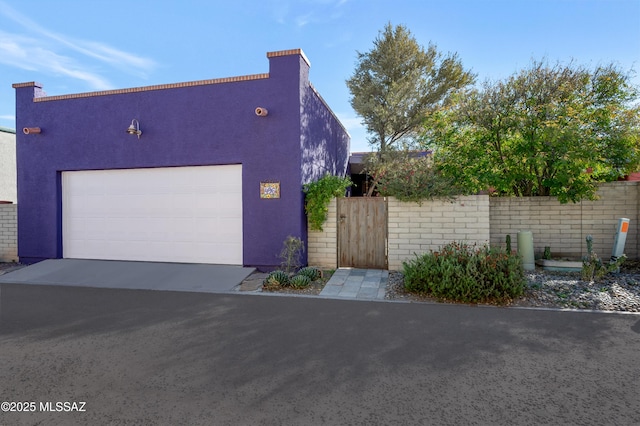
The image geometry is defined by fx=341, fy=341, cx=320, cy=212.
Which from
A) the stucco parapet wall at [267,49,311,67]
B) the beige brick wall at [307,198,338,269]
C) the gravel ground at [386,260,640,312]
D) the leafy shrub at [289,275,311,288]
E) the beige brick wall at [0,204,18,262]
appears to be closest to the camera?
the gravel ground at [386,260,640,312]

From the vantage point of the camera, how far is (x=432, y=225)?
24.6 ft

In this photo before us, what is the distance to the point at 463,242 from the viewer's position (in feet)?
24.1

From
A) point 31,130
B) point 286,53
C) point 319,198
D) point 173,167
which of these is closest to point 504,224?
point 319,198

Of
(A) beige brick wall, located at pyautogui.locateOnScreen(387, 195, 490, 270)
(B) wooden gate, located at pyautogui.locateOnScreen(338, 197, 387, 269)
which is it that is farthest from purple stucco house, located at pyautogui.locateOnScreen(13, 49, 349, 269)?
(A) beige brick wall, located at pyautogui.locateOnScreen(387, 195, 490, 270)

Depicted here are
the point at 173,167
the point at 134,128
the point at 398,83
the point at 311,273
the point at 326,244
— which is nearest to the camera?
the point at 311,273

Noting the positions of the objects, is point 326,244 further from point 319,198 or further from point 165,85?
point 165,85

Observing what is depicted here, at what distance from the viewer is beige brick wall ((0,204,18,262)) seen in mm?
9484

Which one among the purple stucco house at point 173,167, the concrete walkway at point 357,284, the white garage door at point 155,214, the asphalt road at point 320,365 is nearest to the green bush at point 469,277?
the asphalt road at point 320,365

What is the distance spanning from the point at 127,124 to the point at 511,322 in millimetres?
9248

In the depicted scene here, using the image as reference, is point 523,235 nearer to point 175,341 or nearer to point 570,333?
point 570,333

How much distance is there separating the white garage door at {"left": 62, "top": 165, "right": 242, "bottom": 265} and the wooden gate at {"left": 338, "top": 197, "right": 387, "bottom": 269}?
246 cm

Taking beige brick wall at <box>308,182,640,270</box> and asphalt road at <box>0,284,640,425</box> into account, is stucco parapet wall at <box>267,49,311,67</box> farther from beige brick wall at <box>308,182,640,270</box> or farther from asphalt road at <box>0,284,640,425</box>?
asphalt road at <box>0,284,640,425</box>

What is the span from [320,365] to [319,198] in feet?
15.8

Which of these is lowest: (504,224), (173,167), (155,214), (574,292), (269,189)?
(574,292)
